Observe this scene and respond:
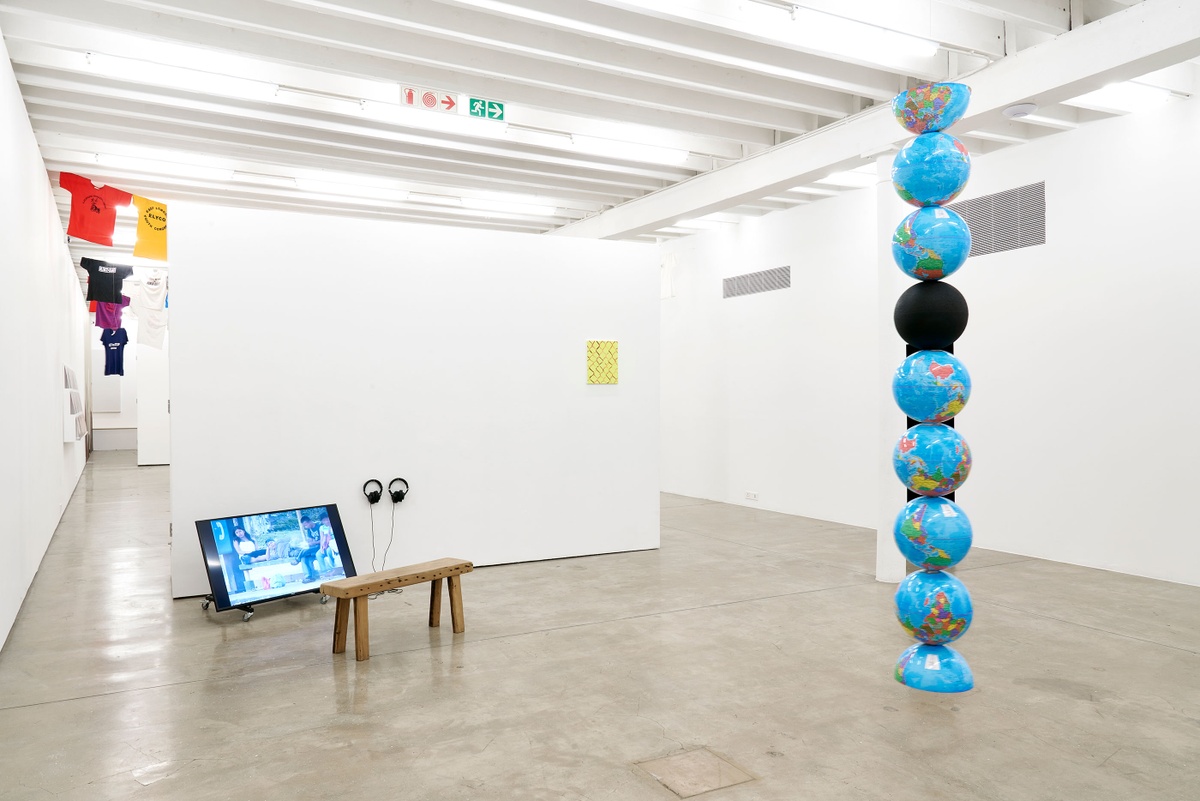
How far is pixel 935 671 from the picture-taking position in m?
3.77

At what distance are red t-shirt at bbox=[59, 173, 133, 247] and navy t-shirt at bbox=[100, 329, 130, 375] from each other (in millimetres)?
7013

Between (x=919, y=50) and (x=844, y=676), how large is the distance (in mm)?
4134

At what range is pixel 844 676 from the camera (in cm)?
397

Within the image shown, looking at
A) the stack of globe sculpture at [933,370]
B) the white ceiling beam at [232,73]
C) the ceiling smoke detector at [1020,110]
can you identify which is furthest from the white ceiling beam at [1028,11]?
the white ceiling beam at [232,73]

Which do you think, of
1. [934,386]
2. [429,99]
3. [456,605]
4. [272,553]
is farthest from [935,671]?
[429,99]

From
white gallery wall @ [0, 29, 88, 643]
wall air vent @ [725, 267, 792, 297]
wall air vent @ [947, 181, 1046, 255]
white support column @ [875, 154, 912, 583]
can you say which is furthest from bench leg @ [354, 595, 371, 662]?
wall air vent @ [725, 267, 792, 297]

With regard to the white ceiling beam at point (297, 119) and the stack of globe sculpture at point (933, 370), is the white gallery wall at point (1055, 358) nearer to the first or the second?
the white ceiling beam at point (297, 119)

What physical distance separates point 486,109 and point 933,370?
425 cm

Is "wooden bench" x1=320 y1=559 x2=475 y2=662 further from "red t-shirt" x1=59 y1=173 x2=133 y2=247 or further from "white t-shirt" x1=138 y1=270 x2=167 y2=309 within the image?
"white t-shirt" x1=138 y1=270 x2=167 y2=309

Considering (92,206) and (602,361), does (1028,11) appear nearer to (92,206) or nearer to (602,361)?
(602,361)

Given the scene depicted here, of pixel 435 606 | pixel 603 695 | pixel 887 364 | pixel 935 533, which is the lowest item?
pixel 603 695

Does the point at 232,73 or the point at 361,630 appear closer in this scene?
the point at 361,630

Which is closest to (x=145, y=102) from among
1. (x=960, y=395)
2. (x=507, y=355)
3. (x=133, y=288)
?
(x=507, y=355)

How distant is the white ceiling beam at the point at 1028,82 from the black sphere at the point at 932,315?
232 cm
